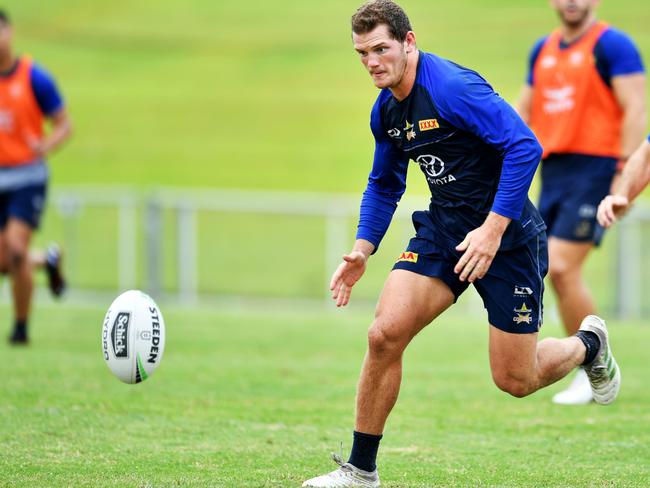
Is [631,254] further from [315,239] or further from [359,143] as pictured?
[359,143]

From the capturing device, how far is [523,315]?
5816 mm

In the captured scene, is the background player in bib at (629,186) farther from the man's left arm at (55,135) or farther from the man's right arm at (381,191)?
the man's left arm at (55,135)

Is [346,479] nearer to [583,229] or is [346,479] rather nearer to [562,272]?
[562,272]

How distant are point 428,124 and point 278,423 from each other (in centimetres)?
239

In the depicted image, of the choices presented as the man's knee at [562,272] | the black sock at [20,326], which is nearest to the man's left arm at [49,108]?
the black sock at [20,326]

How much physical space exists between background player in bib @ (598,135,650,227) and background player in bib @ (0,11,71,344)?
5707mm

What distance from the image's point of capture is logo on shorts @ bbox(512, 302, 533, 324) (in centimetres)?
580

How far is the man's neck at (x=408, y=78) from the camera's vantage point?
561 cm

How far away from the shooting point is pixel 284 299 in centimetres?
2088

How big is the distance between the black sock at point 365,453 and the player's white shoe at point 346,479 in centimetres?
2

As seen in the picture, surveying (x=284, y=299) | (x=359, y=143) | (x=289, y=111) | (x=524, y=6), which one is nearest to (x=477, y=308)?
(x=284, y=299)

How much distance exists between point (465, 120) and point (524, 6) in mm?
52727

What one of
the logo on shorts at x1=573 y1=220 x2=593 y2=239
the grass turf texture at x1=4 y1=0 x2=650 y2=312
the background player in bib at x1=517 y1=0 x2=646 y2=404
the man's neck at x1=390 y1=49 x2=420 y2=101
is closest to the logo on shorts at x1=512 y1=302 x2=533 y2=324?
the man's neck at x1=390 y1=49 x2=420 y2=101

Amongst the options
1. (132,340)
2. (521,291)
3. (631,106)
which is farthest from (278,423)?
(631,106)
